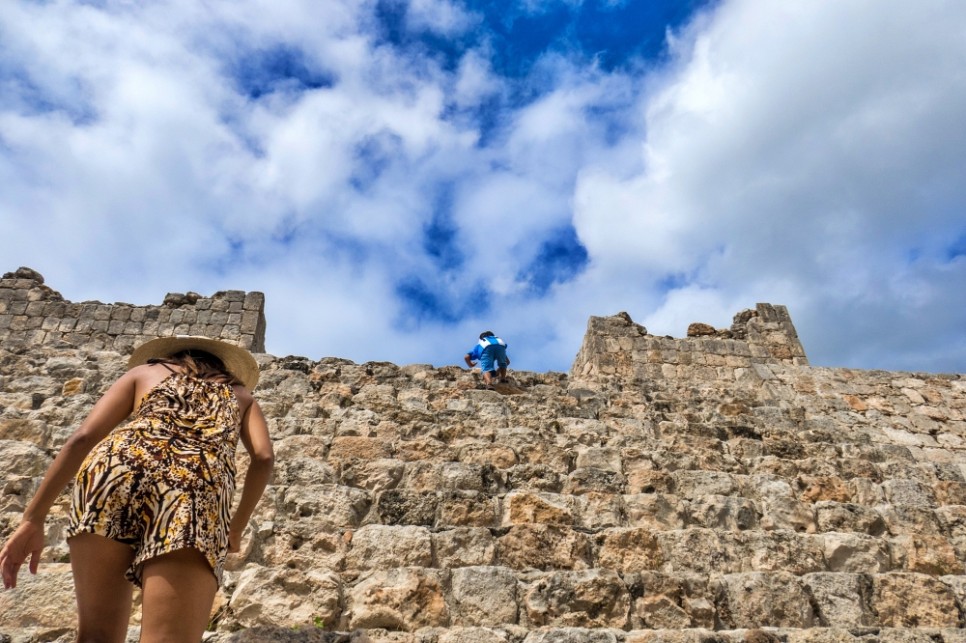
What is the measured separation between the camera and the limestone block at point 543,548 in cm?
402

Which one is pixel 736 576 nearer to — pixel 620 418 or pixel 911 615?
pixel 911 615

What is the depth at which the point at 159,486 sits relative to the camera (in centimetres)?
227

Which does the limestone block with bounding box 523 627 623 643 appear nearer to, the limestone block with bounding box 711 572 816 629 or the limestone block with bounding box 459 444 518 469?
the limestone block with bounding box 711 572 816 629

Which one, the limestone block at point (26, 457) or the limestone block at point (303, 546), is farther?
the limestone block at point (26, 457)

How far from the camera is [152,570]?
7.15 feet

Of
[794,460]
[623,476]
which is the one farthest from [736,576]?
[794,460]

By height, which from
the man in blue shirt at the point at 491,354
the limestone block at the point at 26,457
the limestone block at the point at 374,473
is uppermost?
the man in blue shirt at the point at 491,354

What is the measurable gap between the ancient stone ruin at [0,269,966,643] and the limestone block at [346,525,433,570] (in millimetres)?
12

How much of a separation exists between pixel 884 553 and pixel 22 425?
19.3 feet

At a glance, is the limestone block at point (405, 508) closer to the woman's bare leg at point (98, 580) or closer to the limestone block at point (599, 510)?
the limestone block at point (599, 510)

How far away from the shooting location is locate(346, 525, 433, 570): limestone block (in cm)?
391

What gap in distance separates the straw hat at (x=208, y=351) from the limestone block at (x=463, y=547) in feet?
5.08

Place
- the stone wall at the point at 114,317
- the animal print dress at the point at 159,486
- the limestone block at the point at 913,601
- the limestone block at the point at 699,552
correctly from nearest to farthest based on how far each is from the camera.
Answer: the animal print dress at the point at 159,486, the limestone block at the point at 913,601, the limestone block at the point at 699,552, the stone wall at the point at 114,317

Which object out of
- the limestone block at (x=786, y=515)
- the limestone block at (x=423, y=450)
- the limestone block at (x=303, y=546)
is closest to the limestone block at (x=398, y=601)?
the limestone block at (x=303, y=546)
